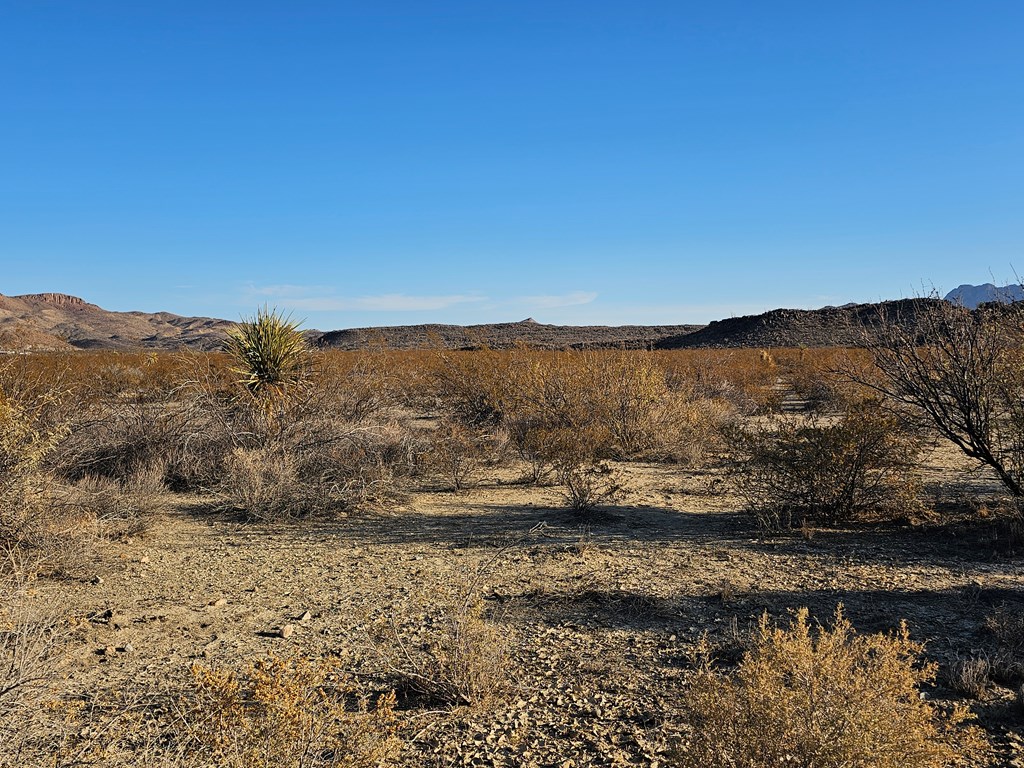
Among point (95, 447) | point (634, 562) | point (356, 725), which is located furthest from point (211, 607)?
point (95, 447)

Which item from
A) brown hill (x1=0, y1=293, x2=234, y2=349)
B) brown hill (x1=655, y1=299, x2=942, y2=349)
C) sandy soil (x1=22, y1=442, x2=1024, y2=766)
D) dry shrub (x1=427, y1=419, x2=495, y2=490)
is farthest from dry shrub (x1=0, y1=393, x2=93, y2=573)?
brown hill (x1=0, y1=293, x2=234, y2=349)

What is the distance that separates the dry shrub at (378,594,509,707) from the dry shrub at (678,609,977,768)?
155 centimetres

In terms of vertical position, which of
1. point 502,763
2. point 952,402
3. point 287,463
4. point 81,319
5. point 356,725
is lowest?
point 502,763

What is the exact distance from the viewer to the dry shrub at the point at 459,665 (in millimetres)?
3852

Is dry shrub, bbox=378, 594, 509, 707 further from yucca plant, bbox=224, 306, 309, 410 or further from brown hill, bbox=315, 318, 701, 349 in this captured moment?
brown hill, bbox=315, 318, 701, 349

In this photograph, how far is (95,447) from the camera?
946 centimetres

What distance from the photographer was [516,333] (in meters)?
71.2

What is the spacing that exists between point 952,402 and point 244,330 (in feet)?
35.3

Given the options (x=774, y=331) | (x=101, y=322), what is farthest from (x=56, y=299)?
(x=774, y=331)

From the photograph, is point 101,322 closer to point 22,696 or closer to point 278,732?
point 22,696

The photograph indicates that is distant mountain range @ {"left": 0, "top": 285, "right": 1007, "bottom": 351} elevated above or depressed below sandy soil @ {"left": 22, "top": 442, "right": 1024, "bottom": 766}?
above

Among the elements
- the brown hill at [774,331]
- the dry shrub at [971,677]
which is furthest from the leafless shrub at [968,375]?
the brown hill at [774,331]

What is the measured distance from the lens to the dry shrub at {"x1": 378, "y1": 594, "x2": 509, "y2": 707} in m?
3.85

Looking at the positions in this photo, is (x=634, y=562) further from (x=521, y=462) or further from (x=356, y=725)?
(x=521, y=462)
